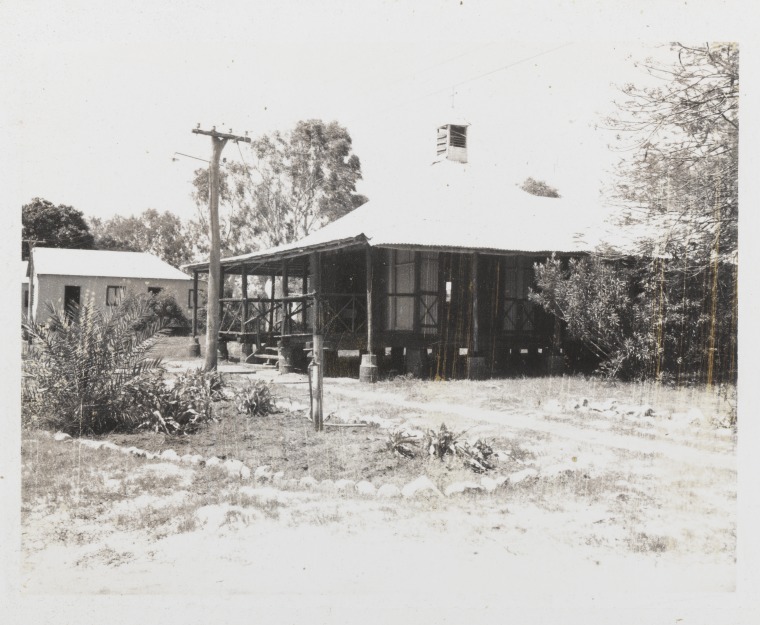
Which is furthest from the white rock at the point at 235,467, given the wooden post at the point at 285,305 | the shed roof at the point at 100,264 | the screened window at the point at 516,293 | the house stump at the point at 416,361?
the screened window at the point at 516,293

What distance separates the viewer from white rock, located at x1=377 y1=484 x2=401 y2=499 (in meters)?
6.05

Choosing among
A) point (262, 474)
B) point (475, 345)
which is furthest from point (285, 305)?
point (262, 474)

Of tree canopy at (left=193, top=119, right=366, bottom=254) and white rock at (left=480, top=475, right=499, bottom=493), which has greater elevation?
tree canopy at (left=193, top=119, right=366, bottom=254)

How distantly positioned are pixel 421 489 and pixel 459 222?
9571 millimetres

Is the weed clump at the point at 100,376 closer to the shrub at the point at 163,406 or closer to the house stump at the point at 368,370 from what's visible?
the shrub at the point at 163,406

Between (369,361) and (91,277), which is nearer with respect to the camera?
(91,277)

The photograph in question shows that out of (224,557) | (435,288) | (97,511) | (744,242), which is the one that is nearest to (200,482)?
(97,511)

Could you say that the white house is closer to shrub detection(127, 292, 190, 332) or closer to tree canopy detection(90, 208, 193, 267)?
shrub detection(127, 292, 190, 332)

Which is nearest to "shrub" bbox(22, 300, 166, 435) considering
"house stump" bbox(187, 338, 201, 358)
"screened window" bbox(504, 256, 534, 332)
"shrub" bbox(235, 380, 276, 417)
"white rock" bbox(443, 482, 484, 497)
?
"shrub" bbox(235, 380, 276, 417)

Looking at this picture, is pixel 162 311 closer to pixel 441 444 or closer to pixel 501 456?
pixel 441 444

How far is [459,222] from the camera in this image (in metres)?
14.9

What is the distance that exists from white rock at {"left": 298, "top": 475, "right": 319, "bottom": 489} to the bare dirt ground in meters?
0.12

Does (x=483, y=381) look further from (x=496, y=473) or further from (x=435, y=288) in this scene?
(x=496, y=473)

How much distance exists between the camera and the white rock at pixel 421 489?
6.04 metres
